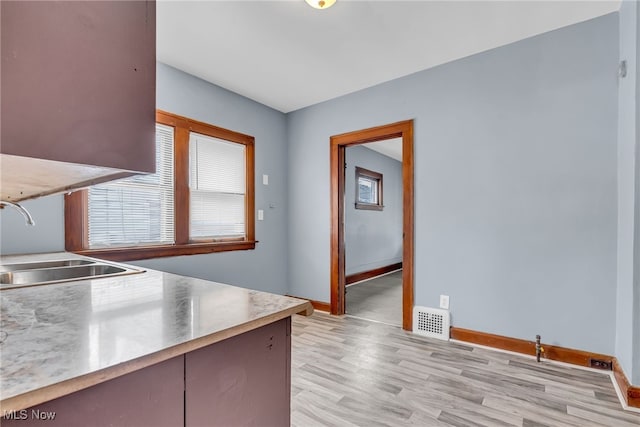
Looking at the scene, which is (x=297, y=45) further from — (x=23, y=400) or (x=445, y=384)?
(x=445, y=384)

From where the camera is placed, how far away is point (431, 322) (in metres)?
2.78

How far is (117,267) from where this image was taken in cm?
167

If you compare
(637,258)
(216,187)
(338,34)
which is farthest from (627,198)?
(216,187)

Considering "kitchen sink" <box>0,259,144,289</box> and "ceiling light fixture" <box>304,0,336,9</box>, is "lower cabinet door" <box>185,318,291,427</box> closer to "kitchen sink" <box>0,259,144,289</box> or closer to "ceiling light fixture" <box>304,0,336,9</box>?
"kitchen sink" <box>0,259,144,289</box>

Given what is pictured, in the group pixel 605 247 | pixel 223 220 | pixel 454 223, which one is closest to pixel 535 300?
pixel 605 247

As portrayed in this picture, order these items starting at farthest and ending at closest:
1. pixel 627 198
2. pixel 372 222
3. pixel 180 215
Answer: pixel 372 222 → pixel 180 215 → pixel 627 198

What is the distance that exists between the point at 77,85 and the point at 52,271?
1.53 meters

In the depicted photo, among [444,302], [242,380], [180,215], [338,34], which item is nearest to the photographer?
[242,380]

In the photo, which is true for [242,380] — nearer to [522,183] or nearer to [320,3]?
[320,3]

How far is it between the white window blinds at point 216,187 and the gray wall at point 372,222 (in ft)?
6.82

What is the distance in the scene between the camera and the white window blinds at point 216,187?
10.0 feet

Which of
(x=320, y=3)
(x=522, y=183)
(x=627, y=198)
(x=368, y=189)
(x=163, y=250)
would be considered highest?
(x=320, y=3)

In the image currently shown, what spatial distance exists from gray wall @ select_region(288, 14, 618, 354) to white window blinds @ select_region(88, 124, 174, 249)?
2.24 metres
